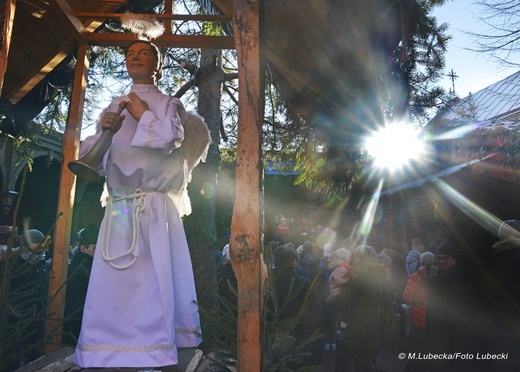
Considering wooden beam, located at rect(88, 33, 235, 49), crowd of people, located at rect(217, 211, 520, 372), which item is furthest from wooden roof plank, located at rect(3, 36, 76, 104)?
crowd of people, located at rect(217, 211, 520, 372)

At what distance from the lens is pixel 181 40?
4.18m

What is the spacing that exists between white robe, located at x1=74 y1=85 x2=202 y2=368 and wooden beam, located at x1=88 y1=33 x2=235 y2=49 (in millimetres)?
1219

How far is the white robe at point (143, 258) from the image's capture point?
2.66m

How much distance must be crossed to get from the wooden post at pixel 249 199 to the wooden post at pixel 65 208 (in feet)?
6.21

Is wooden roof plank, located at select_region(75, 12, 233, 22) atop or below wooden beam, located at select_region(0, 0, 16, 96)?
atop

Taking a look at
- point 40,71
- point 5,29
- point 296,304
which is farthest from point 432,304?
point 40,71

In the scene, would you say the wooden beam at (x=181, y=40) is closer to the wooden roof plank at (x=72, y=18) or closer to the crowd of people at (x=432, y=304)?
the wooden roof plank at (x=72, y=18)

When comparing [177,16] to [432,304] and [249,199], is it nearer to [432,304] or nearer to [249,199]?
[249,199]

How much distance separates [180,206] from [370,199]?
10965mm

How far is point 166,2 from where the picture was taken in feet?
14.3

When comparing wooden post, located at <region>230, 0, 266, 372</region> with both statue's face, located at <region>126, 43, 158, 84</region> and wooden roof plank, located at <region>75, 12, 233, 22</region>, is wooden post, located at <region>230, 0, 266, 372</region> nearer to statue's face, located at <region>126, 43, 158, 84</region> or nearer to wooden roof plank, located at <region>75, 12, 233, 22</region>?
statue's face, located at <region>126, 43, 158, 84</region>

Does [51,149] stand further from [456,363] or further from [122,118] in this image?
[456,363]

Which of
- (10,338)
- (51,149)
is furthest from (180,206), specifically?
(51,149)

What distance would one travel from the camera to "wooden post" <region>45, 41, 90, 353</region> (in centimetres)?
364
